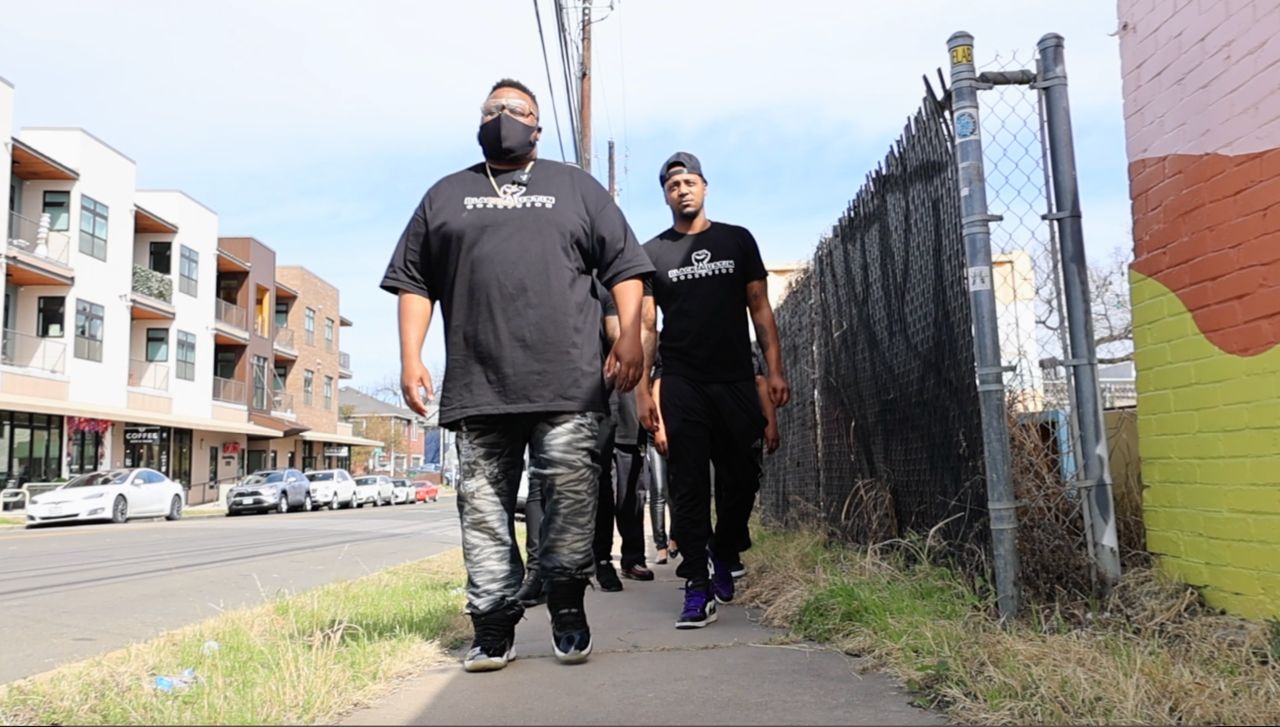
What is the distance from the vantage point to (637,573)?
6.66 metres

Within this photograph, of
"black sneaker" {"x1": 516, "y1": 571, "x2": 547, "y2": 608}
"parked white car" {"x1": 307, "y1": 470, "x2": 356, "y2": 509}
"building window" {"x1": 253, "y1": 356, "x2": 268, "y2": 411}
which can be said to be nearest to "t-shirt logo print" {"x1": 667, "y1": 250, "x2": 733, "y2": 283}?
"black sneaker" {"x1": 516, "y1": 571, "x2": 547, "y2": 608}

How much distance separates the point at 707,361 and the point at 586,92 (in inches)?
578

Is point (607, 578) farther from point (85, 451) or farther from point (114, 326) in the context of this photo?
point (114, 326)

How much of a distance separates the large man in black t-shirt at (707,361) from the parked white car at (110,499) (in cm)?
2092

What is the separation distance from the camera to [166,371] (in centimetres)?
3706

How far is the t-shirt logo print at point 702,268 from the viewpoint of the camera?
4.90 metres

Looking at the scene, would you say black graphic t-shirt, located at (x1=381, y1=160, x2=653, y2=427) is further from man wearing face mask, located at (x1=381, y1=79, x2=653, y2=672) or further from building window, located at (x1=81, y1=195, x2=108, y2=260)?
building window, located at (x1=81, y1=195, x2=108, y2=260)

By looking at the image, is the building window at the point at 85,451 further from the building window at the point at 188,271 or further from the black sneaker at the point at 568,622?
the black sneaker at the point at 568,622

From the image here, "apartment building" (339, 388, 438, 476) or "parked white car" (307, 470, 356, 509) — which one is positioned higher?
"apartment building" (339, 388, 438, 476)

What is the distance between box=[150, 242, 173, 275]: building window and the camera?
38656 millimetres

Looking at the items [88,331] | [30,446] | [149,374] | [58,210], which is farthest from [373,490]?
[58,210]

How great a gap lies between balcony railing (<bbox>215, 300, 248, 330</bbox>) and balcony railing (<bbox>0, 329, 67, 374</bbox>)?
506 inches

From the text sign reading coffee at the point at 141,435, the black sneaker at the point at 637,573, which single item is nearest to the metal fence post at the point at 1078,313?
the black sneaker at the point at 637,573

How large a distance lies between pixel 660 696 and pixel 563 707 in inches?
11.5
